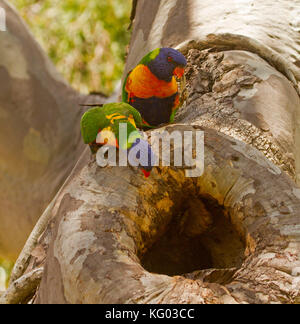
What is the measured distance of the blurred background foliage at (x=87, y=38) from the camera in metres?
4.29

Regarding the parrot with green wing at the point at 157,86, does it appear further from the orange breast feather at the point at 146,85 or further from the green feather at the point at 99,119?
the green feather at the point at 99,119

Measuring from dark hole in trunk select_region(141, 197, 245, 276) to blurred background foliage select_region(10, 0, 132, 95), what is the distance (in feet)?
10.3

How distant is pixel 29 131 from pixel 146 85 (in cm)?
91

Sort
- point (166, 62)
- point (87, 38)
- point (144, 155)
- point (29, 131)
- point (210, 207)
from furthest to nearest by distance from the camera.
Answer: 1. point (87, 38)
2. point (29, 131)
3. point (166, 62)
4. point (210, 207)
5. point (144, 155)

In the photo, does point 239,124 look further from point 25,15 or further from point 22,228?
point 25,15

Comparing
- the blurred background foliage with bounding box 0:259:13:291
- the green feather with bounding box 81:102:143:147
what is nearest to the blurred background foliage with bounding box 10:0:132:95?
the blurred background foliage with bounding box 0:259:13:291

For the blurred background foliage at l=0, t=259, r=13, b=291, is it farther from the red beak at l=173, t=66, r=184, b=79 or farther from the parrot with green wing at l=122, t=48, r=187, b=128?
the red beak at l=173, t=66, r=184, b=79

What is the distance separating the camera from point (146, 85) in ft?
5.24

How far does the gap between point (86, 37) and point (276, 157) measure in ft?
11.0

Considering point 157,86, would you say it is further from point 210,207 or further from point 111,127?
point 210,207

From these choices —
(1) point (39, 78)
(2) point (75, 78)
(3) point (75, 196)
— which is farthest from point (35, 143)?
(2) point (75, 78)

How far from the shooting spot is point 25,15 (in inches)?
176

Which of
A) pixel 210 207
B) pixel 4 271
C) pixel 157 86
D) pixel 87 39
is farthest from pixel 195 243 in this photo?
pixel 87 39

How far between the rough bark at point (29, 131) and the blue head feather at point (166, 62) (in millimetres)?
910
